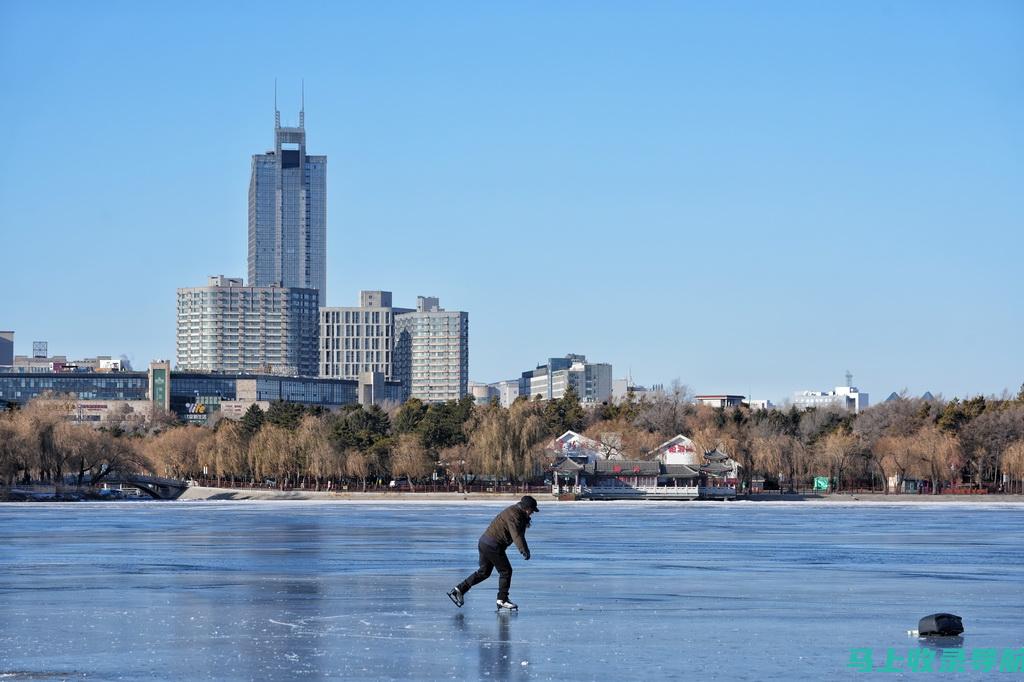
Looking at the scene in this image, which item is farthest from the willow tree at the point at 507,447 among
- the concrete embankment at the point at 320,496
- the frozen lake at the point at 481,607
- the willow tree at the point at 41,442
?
the frozen lake at the point at 481,607

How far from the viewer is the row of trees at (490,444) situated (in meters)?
120

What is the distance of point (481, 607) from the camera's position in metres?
23.8

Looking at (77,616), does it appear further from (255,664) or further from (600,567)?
(600,567)

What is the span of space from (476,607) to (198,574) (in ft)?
30.7

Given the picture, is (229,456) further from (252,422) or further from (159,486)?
(252,422)

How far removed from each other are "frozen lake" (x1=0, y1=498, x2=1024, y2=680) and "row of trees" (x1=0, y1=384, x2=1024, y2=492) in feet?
250

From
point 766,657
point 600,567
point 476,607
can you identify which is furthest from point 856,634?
point 600,567

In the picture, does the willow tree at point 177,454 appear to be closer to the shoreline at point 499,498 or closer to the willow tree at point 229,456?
the willow tree at point 229,456

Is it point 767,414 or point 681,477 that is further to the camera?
point 767,414

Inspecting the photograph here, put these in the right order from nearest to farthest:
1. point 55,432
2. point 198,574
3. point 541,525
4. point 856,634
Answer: point 856,634
point 198,574
point 541,525
point 55,432

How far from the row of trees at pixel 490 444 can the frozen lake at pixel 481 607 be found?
76263 mm

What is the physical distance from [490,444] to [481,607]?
10458cm

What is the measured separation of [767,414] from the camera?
163 metres

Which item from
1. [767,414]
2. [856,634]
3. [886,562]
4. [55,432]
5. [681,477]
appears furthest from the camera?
[767,414]
